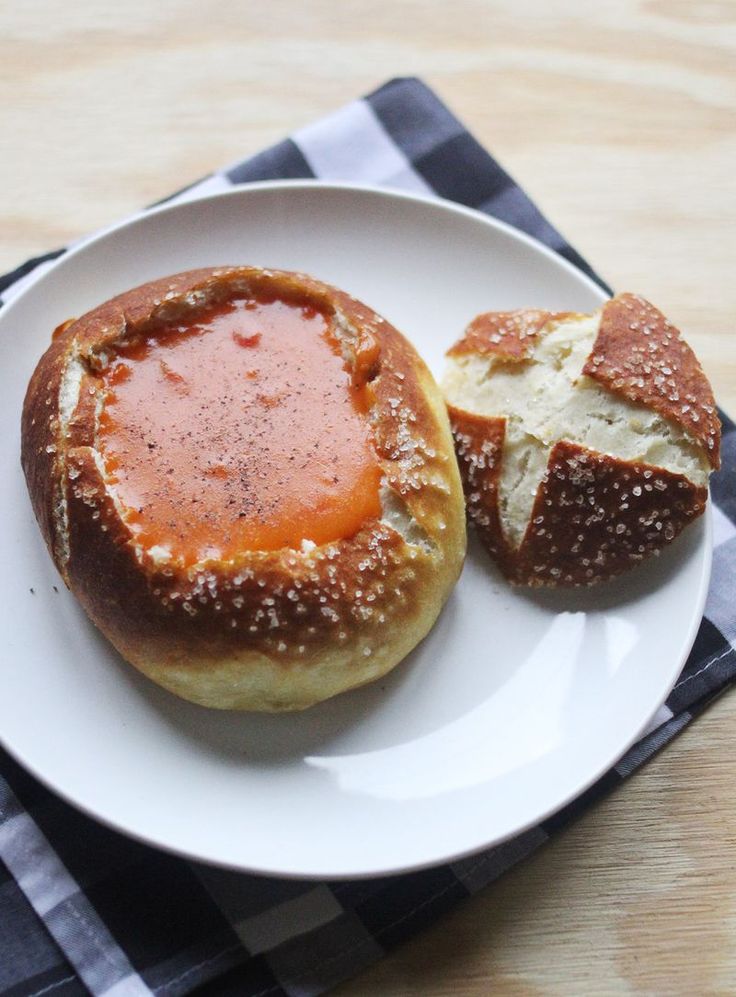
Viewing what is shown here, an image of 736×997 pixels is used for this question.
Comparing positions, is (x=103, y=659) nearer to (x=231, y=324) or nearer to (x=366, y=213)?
(x=231, y=324)

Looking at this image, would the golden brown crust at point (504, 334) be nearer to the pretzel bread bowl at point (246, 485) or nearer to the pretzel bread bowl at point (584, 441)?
the pretzel bread bowl at point (584, 441)

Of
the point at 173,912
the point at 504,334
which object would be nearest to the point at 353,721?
the point at 173,912

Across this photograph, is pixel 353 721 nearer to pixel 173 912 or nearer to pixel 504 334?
pixel 173 912

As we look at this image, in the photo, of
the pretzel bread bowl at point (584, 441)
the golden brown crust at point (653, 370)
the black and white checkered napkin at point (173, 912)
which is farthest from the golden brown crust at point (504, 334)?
the black and white checkered napkin at point (173, 912)

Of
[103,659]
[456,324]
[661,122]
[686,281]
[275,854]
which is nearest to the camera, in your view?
[275,854]

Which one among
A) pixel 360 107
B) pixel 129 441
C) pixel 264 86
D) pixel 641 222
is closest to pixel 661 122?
pixel 641 222
